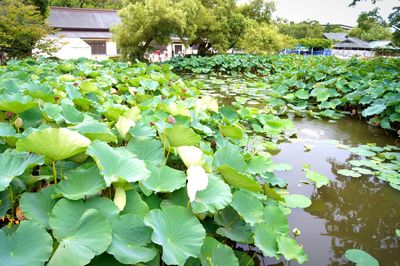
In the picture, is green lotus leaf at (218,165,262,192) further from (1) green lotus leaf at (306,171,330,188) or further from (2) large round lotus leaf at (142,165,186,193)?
(1) green lotus leaf at (306,171,330,188)

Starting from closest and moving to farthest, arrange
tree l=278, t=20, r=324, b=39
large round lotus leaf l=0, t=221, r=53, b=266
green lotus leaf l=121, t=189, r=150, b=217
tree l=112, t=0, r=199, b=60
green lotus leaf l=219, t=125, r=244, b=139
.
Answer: large round lotus leaf l=0, t=221, r=53, b=266, green lotus leaf l=121, t=189, r=150, b=217, green lotus leaf l=219, t=125, r=244, b=139, tree l=112, t=0, r=199, b=60, tree l=278, t=20, r=324, b=39

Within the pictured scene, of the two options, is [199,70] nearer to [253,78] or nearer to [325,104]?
[253,78]

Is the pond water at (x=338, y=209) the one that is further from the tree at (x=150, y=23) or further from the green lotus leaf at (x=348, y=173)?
the tree at (x=150, y=23)

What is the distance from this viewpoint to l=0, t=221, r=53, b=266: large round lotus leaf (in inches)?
36.1

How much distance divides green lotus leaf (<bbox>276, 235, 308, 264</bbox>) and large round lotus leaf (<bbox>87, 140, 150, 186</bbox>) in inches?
30.7

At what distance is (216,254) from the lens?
1.33m

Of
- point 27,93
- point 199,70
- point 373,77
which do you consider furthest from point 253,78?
point 27,93

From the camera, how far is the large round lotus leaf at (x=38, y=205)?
42.6 inches

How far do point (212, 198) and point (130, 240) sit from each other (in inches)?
14.7

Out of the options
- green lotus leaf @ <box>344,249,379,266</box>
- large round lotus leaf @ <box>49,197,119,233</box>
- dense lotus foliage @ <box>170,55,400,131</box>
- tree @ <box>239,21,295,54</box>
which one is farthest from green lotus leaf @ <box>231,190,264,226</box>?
tree @ <box>239,21,295,54</box>

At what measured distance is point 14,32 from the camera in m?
9.17

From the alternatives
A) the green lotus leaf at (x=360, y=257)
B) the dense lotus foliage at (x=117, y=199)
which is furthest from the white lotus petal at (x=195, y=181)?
the green lotus leaf at (x=360, y=257)

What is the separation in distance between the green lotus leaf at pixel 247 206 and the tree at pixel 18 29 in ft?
30.4

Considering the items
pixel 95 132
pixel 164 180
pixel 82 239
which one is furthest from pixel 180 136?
pixel 82 239
